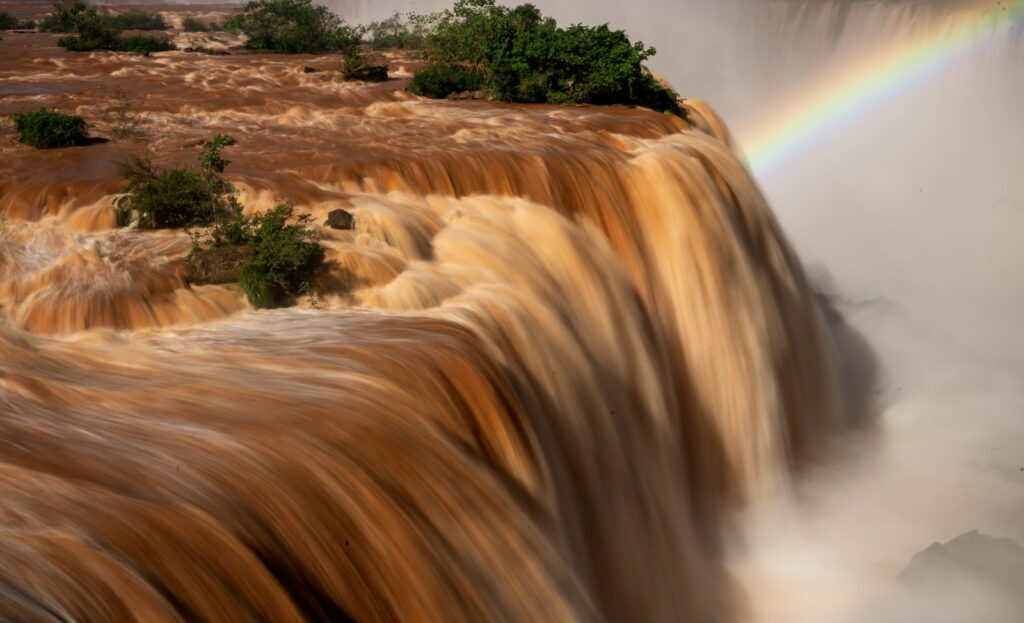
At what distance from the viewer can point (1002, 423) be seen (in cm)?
1656

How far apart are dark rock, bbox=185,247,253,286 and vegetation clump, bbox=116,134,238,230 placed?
1.08m

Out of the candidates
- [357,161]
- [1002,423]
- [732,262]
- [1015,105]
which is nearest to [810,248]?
[1015,105]

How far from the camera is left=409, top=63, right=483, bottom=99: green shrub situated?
63.3 feet

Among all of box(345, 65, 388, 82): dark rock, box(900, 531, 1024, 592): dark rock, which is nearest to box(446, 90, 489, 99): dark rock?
box(345, 65, 388, 82): dark rock

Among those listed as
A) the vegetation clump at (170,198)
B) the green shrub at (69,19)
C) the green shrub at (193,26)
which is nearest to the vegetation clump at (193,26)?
the green shrub at (193,26)

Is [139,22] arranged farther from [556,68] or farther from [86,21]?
[556,68]

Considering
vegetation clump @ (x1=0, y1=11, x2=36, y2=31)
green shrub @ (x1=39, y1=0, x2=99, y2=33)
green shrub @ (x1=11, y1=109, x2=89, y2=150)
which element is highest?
green shrub @ (x1=11, y1=109, x2=89, y2=150)

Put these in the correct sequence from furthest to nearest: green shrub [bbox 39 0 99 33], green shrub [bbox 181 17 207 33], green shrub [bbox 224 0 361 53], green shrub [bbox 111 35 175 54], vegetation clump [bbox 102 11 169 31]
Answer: green shrub [bbox 181 17 207 33] < vegetation clump [bbox 102 11 169 31] < green shrub [bbox 39 0 99 33] < green shrub [bbox 224 0 361 53] < green shrub [bbox 111 35 175 54]

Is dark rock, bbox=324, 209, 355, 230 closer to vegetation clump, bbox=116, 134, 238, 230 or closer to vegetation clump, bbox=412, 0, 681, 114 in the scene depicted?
vegetation clump, bbox=116, 134, 238, 230

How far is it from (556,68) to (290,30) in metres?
11.5

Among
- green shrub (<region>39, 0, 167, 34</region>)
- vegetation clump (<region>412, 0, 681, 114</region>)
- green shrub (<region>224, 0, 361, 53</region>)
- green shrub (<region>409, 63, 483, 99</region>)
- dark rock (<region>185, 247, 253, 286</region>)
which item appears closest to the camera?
dark rock (<region>185, 247, 253, 286</region>)

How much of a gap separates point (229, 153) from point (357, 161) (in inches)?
75.5

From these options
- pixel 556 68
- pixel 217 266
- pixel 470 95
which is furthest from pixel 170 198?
pixel 556 68

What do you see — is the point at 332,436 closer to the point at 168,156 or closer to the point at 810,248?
the point at 168,156
